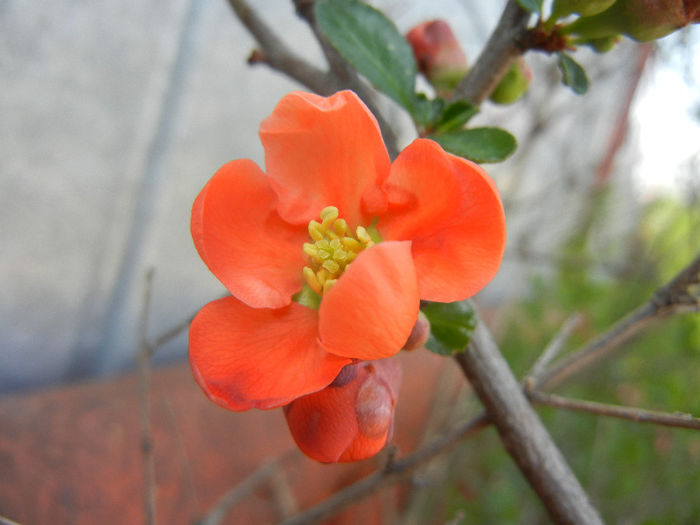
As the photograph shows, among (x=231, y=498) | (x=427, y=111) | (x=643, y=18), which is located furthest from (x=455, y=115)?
(x=231, y=498)

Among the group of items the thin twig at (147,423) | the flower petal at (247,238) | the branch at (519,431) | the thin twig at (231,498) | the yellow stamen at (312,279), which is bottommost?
the thin twig at (231,498)

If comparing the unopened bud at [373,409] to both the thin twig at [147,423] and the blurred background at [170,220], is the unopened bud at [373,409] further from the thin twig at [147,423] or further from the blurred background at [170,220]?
the blurred background at [170,220]

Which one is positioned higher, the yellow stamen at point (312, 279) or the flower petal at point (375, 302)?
the flower petal at point (375, 302)

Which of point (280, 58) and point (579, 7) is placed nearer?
point (579, 7)

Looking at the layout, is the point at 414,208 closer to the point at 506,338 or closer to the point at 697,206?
the point at 697,206

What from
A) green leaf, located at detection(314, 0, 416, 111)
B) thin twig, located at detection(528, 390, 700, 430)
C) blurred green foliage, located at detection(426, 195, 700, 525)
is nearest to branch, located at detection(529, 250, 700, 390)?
thin twig, located at detection(528, 390, 700, 430)

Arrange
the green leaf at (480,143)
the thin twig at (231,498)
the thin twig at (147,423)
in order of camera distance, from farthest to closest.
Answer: the thin twig at (231,498) → the thin twig at (147,423) → the green leaf at (480,143)

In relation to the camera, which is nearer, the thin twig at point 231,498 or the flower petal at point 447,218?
the flower petal at point 447,218

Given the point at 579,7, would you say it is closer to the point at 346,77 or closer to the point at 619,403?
the point at 346,77

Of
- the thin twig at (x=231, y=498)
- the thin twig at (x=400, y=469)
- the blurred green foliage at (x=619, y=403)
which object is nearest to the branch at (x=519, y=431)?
the thin twig at (x=400, y=469)
